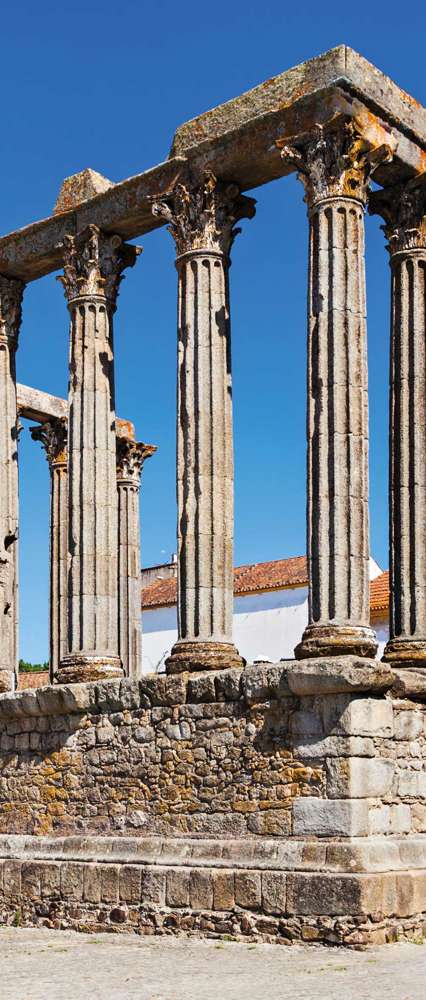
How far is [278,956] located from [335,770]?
1.79 meters

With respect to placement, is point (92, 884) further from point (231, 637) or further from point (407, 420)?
point (407, 420)

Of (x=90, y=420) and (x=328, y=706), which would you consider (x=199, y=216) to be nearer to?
(x=90, y=420)

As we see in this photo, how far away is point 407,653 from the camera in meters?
16.1

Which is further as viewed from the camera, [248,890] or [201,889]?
[201,889]

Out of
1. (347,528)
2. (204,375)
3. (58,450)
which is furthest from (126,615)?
(347,528)

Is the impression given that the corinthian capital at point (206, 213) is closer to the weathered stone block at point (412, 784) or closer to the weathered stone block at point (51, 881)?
the weathered stone block at point (412, 784)

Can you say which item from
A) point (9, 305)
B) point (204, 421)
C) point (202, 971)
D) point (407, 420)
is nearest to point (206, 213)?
point (204, 421)

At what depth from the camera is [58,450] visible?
24859mm

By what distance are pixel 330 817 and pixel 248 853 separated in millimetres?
1036

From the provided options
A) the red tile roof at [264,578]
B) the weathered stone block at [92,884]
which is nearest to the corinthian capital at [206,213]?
the weathered stone block at [92,884]

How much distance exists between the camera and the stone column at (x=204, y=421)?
16.3 m

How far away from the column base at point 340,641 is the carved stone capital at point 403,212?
186 inches

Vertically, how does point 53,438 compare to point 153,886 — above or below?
above

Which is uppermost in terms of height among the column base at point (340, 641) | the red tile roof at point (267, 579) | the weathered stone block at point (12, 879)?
the red tile roof at point (267, 579)
